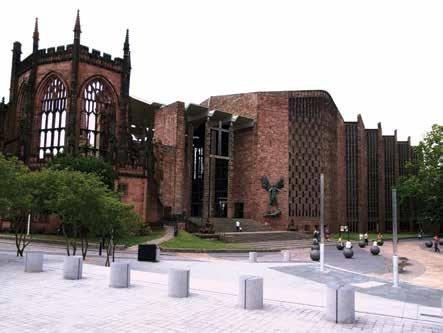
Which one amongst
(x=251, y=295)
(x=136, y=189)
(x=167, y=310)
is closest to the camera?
(x=167, y=310)

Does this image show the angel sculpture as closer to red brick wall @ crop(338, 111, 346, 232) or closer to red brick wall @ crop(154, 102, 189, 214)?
red brick wall @ crop(338, 111, 346, 232)

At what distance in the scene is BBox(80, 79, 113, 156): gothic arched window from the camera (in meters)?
43.6

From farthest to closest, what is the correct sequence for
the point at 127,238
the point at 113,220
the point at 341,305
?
the point at 127,238, the point at 113,220, the point at 341,305

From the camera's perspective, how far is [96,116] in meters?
44.6

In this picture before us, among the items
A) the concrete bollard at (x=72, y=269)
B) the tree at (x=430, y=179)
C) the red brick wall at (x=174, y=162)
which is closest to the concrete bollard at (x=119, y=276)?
the concrete bollard at (x=72, y=269)

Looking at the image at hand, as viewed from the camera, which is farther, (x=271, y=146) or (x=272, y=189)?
(x=271, y=146)

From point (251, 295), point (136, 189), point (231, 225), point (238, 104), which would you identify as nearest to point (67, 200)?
point (251, 295)

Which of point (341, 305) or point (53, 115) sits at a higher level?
point (53, 115)

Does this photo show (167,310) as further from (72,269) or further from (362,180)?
(362,180)

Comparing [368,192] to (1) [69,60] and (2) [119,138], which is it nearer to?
(2) [119,138]

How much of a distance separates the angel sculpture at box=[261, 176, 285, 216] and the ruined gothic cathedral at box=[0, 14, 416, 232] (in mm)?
135

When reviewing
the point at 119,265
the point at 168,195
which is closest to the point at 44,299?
the point at 119,265

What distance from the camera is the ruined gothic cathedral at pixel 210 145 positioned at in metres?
42.4

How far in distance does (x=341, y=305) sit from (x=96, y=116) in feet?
131
